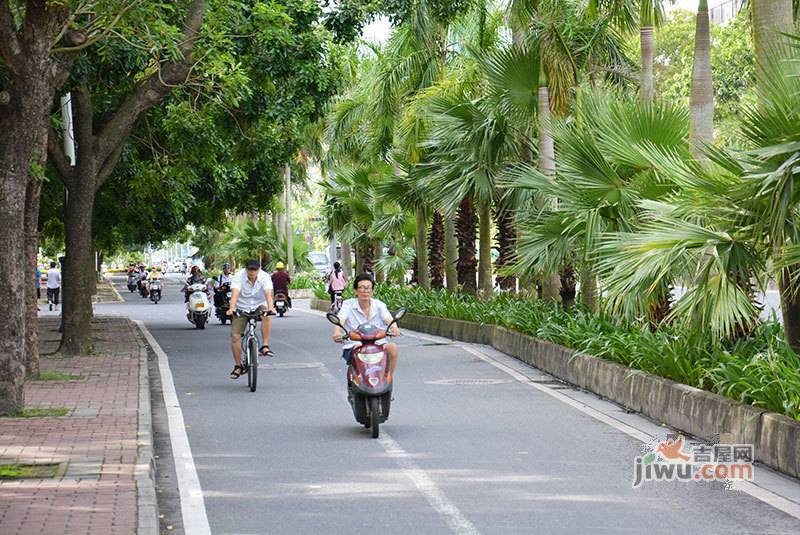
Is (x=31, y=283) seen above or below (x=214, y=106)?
below

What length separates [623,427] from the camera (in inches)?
476

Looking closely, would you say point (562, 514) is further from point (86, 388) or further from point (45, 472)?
point (86, 388)

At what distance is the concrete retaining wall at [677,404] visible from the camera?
9477mm

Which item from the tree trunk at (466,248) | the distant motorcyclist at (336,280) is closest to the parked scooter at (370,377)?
the tree trunk at (466,248)

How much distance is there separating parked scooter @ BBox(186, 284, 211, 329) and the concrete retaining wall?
12.8 m

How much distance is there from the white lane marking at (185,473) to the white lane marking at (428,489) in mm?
1540

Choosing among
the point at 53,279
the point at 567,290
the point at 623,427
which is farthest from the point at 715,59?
the point at 623,427

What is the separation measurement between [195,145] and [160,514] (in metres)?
17.2

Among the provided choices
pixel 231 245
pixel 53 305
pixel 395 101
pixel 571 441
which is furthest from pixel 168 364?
pixel 231 245

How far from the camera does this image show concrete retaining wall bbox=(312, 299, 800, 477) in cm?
948

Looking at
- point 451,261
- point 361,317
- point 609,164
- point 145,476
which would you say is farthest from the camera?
point 451,261

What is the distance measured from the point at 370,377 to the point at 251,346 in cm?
454

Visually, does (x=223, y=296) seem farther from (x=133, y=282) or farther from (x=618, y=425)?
(x=133, y=282)

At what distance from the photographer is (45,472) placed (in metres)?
9.20
